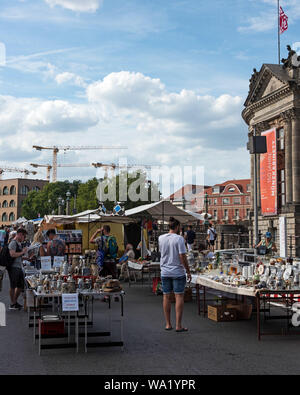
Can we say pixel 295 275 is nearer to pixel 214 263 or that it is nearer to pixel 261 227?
pixel 214 263

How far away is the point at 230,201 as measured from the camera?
120 metres

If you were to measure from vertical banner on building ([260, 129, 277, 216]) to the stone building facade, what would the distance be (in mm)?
1150

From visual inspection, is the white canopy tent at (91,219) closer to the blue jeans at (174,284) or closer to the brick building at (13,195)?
the blue jeans at (174,284)

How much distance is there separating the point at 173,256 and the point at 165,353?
84.6 inches

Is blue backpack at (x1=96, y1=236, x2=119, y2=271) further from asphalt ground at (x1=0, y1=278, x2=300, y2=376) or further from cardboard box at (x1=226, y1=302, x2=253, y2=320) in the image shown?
cardboard box at (x1=226, y1=302, x2=253, y2=320)

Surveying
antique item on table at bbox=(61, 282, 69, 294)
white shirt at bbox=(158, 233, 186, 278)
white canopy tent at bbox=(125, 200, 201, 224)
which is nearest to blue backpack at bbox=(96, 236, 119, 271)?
white shirt at bbox=(158, 233, 186, 278)

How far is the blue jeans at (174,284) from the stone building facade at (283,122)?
107ft

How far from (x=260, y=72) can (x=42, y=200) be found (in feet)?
229

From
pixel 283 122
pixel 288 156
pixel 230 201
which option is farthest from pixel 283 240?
pixel 230 201

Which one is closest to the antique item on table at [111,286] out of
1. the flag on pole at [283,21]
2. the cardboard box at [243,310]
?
the cardboard box at [243,310]

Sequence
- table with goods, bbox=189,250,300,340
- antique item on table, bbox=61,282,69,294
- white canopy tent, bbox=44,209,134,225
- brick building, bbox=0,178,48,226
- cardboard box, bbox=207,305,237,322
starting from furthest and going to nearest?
brick building, bbox=0,178,48,226 < white canopy tent, bbox=44,209,134,225 < cardboard box, bbox=207,305,237,322 < table with goods, bbox=189,250,300,340 < antique item on table, bbox=61,282,69,294

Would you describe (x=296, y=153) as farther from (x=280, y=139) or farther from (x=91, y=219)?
(x=91, y=219)

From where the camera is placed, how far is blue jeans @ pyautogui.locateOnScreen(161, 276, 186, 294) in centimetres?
887
